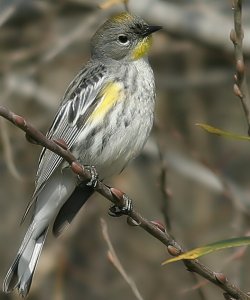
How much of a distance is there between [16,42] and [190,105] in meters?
1.97

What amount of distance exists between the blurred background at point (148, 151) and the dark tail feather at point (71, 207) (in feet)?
5.99

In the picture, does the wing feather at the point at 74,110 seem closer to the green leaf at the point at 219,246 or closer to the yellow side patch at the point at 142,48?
the yellow side patch at the point at 142,48

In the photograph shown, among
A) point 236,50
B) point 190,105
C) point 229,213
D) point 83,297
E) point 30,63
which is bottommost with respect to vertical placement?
point 83,297

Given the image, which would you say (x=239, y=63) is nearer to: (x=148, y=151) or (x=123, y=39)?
(x=123, y=39)

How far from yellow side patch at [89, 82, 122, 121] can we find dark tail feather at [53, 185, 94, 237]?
1.32ft

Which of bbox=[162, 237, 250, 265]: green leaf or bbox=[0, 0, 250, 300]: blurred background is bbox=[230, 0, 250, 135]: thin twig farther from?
bbox=[0, 0, 250, 300]: blurred background

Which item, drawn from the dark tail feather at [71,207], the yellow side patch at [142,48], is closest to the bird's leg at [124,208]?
the dark tail feather at [71,207]

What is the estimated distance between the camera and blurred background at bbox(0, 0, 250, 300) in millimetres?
6832

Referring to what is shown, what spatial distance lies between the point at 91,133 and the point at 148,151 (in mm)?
2758

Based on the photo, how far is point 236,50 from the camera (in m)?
3.14

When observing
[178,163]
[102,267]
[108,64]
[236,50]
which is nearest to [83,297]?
[102,267]

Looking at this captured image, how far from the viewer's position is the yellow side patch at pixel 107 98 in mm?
4656

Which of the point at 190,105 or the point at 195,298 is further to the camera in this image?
the point at 190,105

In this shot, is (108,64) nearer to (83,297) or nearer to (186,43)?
(186,43)
